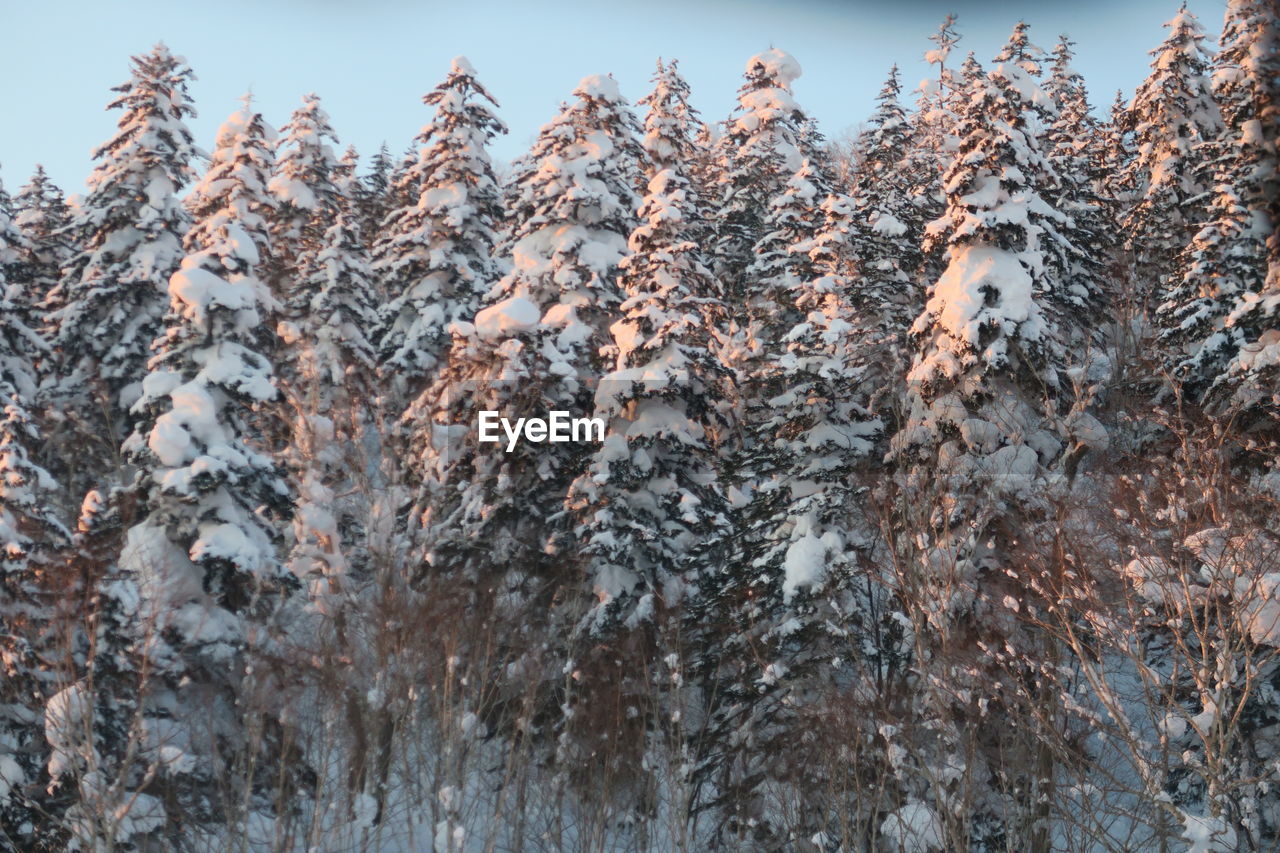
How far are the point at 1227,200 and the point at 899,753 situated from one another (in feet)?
51.5

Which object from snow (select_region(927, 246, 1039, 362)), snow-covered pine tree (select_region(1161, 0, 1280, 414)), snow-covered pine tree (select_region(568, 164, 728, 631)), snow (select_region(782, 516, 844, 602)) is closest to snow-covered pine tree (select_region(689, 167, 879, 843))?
snow (select_region(782, 516, 844, 602))

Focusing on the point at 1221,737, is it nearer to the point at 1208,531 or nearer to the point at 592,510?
the point at 1208,531

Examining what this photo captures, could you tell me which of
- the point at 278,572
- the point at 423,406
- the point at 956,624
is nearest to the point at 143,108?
the point at 423,406

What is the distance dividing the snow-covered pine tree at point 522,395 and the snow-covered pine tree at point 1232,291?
10.2 meters

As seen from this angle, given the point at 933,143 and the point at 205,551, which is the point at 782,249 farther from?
the point at 933,143

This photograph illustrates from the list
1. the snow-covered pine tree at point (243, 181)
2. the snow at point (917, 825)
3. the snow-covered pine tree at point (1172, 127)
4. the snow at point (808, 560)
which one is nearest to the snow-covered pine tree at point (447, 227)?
the snow-covered pine tree at point (243, 181)

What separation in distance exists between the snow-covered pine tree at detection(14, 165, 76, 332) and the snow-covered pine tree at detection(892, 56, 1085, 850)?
78.9ft

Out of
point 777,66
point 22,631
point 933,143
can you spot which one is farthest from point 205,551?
point 933,143

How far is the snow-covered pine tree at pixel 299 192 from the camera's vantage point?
3066 cm

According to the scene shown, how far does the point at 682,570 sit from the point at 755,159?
61.8 ft

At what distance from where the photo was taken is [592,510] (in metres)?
17.0

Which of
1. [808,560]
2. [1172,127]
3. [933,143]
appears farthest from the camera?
[933,143]

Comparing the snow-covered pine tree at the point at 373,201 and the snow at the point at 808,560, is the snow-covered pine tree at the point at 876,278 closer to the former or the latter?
the snow at the point at 808,560

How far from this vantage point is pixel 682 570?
17.2 metres
